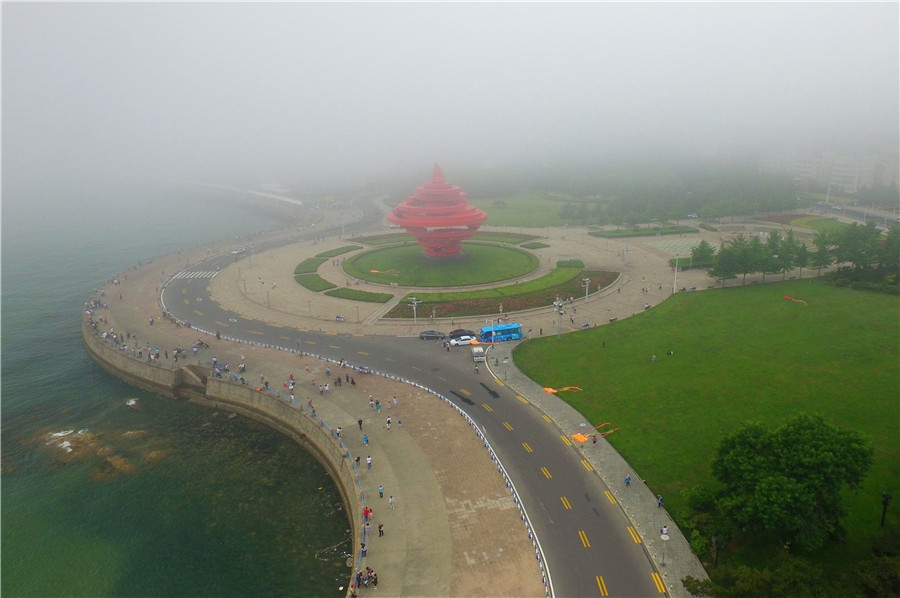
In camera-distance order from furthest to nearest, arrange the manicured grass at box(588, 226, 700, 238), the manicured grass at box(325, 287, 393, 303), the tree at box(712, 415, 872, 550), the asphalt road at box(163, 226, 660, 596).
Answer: the manicured grass at box(588, 226, 700, 238)
the manicured grass at box(325, 287, 393, 303)
the asphalt road at box(163, 226, 660, 596)
the tree at box(712, 415, 872, 550)

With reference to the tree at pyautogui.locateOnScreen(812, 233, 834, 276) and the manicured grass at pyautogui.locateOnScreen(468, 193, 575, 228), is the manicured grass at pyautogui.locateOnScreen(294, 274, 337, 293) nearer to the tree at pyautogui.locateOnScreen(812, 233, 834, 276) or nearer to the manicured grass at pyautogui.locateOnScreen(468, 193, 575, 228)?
the manicured grass at pyautogui.locateOnScreen(468, 193, 575, 228)

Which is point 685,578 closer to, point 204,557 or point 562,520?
point 562,520

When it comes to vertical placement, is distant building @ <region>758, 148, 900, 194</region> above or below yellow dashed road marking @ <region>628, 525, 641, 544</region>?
above

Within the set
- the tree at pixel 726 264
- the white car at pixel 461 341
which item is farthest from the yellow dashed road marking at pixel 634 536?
the tree at pixel 726 264

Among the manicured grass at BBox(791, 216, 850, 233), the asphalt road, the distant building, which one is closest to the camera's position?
the asphalt road

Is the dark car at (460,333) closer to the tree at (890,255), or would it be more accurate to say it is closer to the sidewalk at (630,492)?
the sidewalk at (630,492)

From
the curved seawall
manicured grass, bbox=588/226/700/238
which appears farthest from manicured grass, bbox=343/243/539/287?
the curved seawall

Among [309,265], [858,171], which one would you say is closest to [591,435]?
[309,265]
